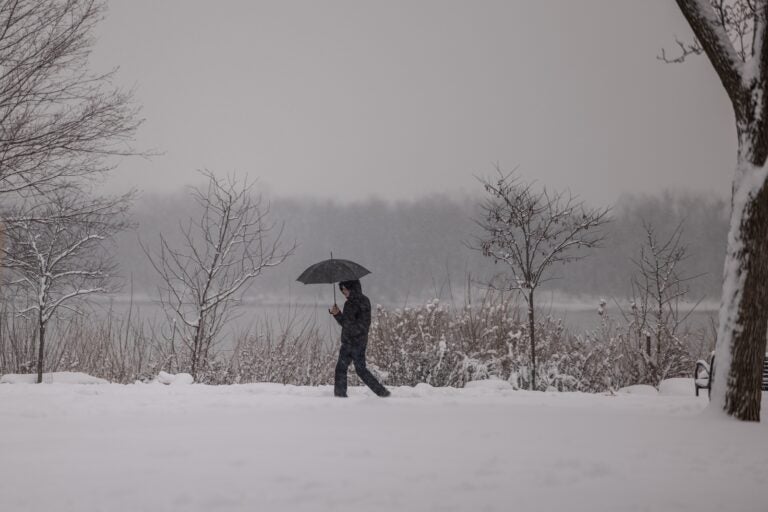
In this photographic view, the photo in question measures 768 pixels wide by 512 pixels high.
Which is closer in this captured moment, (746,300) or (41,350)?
(746,300)

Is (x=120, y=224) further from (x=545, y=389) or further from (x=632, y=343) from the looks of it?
(x=632, y=343)

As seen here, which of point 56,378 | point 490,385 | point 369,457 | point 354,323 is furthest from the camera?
point 56,378

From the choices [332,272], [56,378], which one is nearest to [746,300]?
[332,272]

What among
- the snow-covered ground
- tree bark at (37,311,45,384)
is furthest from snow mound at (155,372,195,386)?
tree bark at (37,311,45,384)

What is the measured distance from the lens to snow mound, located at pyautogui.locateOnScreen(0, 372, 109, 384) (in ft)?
38.7

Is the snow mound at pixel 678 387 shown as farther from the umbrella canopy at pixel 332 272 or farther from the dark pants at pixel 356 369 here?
the umbrella canopy at pixel 332 272

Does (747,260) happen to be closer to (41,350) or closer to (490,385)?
(490,385)

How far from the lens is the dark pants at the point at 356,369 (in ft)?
28.9

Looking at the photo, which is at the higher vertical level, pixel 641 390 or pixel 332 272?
pixel 332 272

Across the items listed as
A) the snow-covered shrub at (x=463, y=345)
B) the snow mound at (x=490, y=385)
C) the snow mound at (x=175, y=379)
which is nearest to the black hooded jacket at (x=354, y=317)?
the snow mound at (x=490, y=385)

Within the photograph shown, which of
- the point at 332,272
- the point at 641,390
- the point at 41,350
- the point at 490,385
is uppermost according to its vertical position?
the point at 332,272

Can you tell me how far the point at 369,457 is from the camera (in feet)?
16.2

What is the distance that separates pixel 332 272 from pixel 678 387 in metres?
6.29

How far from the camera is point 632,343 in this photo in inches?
504
